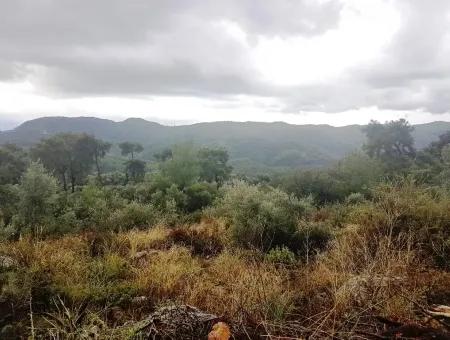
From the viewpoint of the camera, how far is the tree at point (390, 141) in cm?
5716

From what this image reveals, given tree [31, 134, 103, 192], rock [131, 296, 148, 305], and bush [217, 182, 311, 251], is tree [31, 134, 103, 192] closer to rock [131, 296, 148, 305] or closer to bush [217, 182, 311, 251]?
Answer: bush [217, 182, 311, 251]

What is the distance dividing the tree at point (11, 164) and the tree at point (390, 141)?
44.5 meters

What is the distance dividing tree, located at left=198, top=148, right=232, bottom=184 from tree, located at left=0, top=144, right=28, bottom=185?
19.6 meters

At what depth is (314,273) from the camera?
609 centimetres

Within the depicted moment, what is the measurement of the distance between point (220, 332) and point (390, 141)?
192ft

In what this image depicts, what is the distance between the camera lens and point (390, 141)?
57.3 metres

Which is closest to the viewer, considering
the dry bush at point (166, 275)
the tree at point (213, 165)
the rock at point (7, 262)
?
the dry bush at point (166, 275)

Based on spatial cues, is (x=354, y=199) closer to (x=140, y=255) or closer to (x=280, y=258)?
(x=280, y=258)

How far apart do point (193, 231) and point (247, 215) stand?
1451 mm

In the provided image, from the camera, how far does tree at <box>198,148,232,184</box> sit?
46312 mm

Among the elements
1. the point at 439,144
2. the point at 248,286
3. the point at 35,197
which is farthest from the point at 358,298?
the point at 439,144

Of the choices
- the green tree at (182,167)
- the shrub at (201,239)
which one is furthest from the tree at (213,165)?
the shrub at (201,239)

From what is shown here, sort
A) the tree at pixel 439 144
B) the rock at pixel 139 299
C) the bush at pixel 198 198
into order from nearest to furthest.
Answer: the rock at pixel 139 299 → the bush at pixel 198 198 → the tree at pixel 439 144

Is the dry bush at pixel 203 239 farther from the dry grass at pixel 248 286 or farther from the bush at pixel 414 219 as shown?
the bush at pixel 414 219
